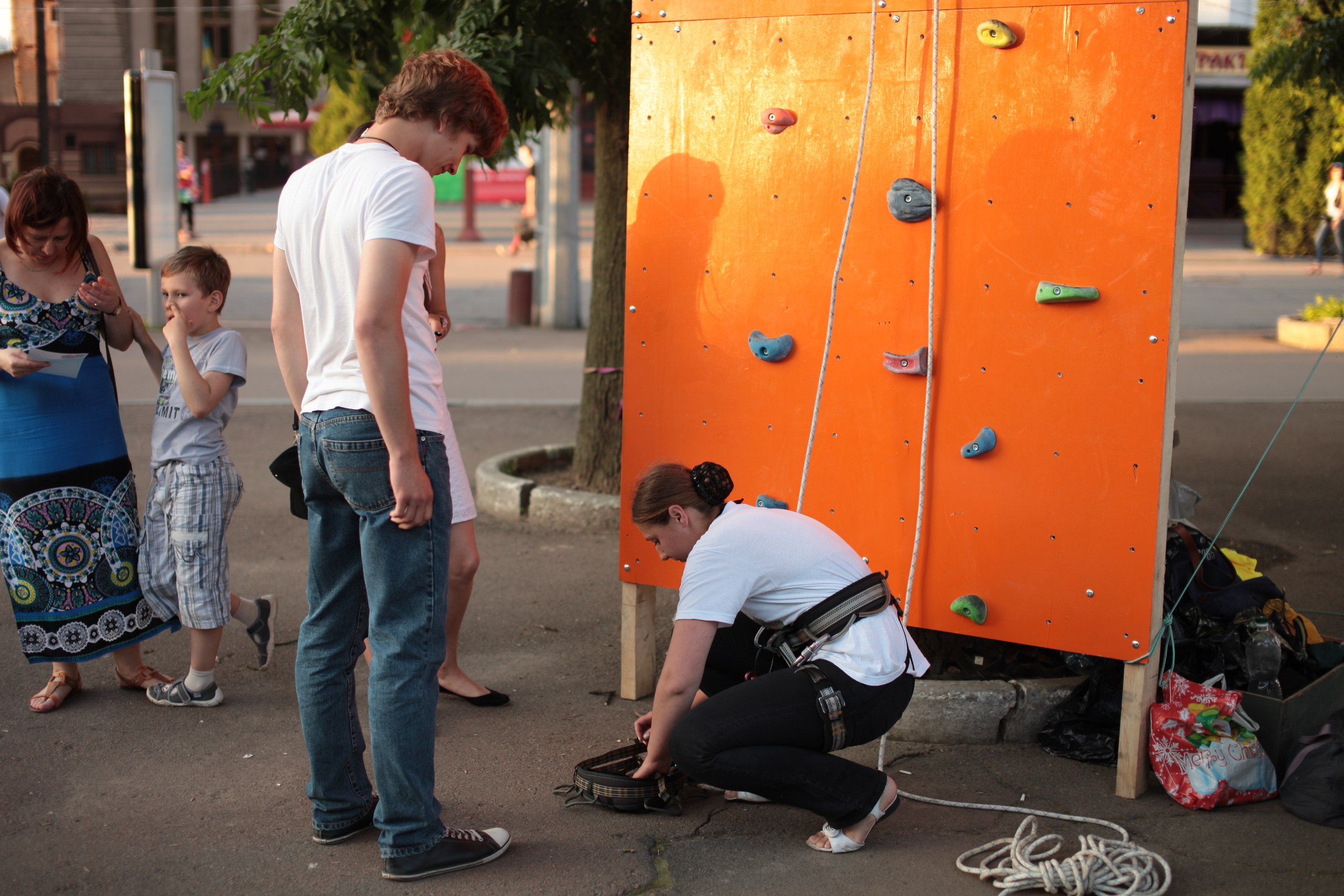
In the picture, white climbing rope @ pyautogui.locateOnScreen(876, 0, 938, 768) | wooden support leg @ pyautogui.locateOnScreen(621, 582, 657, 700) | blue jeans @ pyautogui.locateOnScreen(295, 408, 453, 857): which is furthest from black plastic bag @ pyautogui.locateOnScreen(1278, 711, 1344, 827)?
blue jeans @ pyautogui.locateOnScreen(295, 408, 453, 857)

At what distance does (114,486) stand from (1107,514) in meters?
3.02

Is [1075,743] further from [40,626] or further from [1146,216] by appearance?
[40,626]

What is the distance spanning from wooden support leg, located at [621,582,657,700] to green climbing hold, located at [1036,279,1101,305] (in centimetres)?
156

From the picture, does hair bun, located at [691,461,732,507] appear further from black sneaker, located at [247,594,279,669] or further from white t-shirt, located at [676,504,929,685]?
black sneaker, located at [247,594,279,669]

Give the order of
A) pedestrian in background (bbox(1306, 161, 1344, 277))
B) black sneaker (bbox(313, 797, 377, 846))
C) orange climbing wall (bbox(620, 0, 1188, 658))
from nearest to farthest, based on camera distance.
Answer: black sneaker (bbox(313, 797, 377, 846)) → orange climbing wall (bbox(620, 0, 1188, 658)) → pedestrian in background (bbox(1306, 161, 1344, 277))

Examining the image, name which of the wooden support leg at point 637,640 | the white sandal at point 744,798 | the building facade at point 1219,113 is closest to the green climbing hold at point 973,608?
the white sandal at point 744,798

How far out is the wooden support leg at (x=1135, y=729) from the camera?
341cm

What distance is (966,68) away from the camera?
337 cm

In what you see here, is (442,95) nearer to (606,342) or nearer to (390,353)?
(390,353)

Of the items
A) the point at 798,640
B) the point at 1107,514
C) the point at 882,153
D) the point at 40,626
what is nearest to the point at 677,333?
the point at 882,153

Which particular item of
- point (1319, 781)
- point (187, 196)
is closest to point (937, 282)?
point (1319, 781)

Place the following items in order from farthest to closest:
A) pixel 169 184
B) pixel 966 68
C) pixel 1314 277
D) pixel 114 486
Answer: pixel 1314 277 → pixel 169 184 → pixel 114 486 → pixel 966 68

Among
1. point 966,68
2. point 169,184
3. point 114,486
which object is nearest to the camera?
point 966,68

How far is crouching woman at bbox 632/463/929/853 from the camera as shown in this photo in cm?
302
